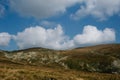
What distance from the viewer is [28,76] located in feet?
145

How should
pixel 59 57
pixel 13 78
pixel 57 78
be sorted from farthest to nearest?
pixel 59 57, pixel 57 78, pixel 13 78

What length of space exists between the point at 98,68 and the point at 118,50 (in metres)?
24.6

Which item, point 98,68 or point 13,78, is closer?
point 13,78

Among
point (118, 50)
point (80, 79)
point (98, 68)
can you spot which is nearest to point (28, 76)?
point (80, 79)

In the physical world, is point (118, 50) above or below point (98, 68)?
above

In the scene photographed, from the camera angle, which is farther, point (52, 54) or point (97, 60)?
point (52, 54)

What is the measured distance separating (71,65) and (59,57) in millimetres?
13604

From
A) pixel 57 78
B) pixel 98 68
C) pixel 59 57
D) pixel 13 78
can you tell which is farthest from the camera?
pixel 59 57

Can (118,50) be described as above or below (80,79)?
above

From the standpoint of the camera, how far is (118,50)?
11881cm

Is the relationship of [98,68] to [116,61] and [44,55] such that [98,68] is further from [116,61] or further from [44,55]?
[44,55]

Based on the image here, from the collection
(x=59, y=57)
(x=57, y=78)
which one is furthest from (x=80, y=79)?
(x=59, y=57)

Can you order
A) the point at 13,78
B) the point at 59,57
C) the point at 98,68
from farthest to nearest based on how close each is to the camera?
the point at 59,57 → the point at 98,68 → the point at 13,78

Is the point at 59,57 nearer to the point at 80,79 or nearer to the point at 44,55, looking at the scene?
the point at 44,55
